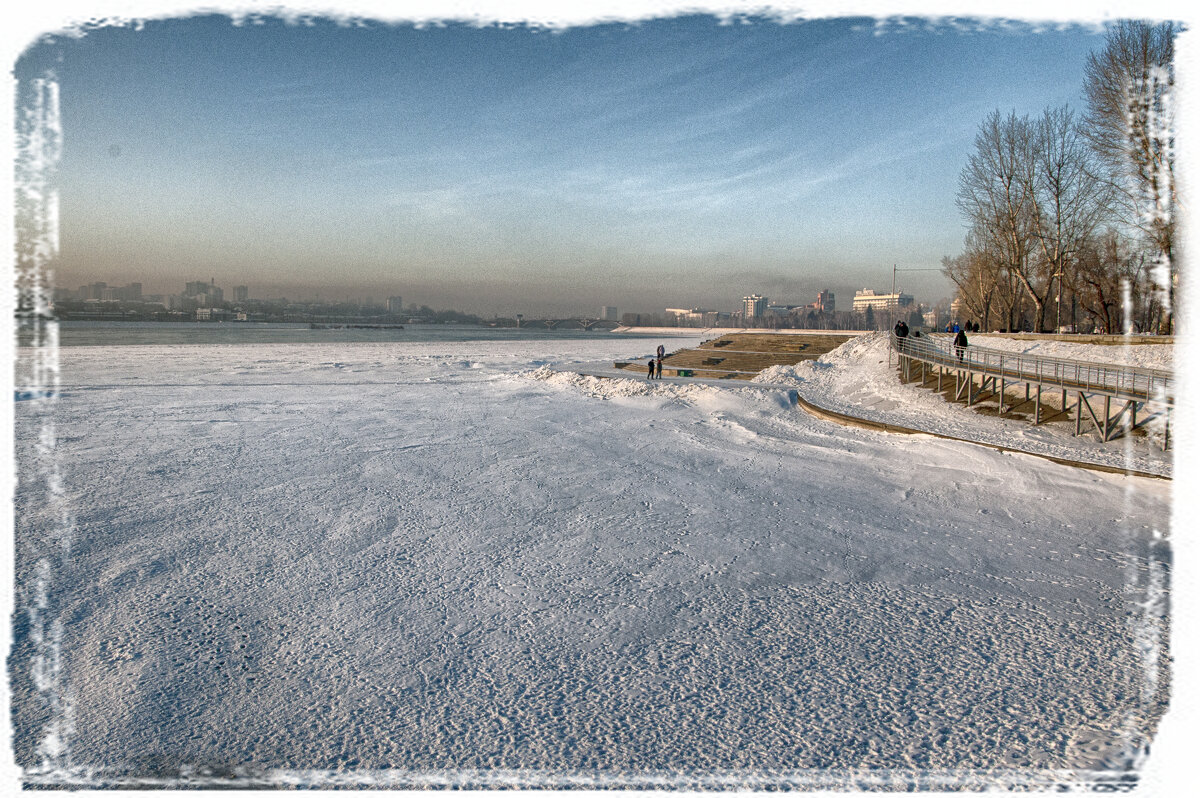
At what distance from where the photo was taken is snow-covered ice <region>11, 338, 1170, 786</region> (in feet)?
15.2

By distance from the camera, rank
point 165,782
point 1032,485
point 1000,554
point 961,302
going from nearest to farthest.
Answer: point 165,782 → point 1000,554 → point 1032,485 → point 961,302

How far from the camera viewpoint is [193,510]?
9984 mm

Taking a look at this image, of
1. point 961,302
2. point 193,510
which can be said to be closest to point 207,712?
point 193,510

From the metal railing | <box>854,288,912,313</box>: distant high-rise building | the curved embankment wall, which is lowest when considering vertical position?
the curved embankment wall

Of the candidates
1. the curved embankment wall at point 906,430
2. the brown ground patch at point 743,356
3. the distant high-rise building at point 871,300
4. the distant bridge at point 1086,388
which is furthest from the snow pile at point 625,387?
the distant high-rise building at point 871,300

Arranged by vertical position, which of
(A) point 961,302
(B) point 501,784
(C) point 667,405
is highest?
(A) point 961,302

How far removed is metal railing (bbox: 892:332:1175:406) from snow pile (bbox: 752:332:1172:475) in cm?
113

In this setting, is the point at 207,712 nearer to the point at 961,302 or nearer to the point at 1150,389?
the point at 1150,389

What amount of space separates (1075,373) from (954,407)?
3.53m

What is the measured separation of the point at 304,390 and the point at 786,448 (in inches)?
817

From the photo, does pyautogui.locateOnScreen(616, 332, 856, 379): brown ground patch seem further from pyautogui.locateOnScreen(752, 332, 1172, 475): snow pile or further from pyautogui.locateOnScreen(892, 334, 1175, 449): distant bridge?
pyautogui.locateOnScreen(892, 334, 1175, 449): distant bridge

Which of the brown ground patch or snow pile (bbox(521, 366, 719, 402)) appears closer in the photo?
snow pile (bbox(521, 366, 719, 402))

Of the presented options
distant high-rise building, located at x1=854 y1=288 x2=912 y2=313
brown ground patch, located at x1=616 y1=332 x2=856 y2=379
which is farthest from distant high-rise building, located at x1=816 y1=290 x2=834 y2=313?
brown ground patch, located at x1=616 y1=332 x2=856 y2=379

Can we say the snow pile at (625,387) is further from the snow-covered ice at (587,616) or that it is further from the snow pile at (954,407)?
the snow-covered ice at (587,616)
